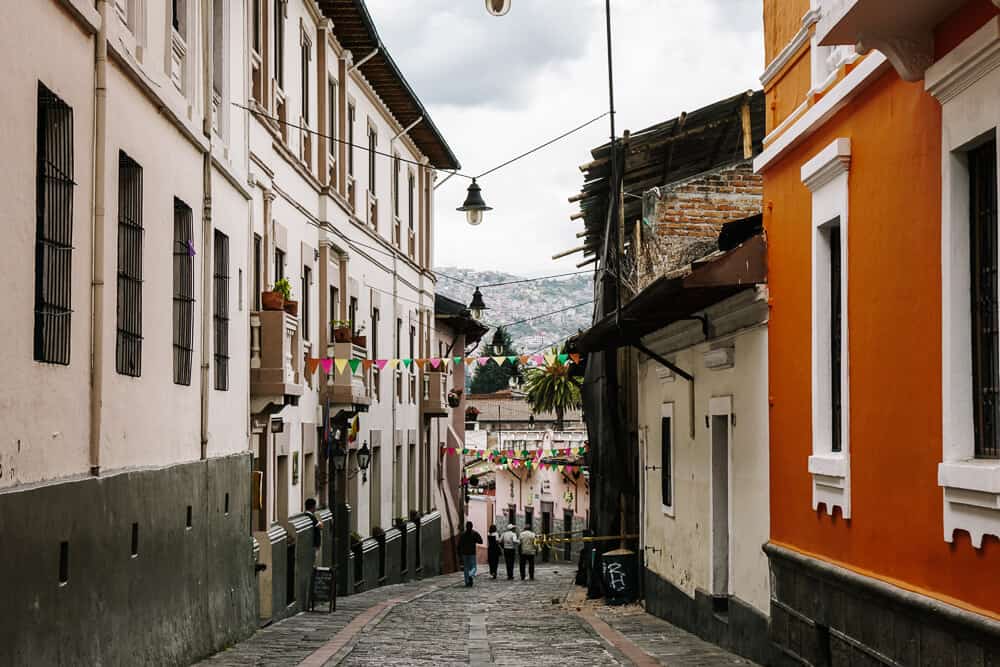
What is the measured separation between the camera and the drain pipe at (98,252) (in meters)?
10.2

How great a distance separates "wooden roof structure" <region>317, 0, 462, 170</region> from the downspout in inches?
381

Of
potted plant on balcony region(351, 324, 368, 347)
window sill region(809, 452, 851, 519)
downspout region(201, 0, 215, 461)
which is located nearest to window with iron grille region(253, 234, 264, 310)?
downspout region(201, 0, 215, 461)

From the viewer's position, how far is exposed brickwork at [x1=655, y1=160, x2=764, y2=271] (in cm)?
2170

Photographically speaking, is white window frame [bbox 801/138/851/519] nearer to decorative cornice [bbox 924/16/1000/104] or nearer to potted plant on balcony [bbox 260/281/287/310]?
decorative cornice [bbox 924/16/1000/104]

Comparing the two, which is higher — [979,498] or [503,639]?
[979,498]

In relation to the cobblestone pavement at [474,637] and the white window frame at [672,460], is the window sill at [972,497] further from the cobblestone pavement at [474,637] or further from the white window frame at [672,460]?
the white window frame at [672,460]

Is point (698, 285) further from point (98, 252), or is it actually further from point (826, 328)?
point (98, 252)

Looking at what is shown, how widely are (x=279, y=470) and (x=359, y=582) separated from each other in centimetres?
715

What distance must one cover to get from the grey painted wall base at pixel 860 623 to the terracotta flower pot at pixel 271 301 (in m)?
8.41

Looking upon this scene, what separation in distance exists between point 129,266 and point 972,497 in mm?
7124

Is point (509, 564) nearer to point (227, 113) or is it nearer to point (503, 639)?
point (503, 639)

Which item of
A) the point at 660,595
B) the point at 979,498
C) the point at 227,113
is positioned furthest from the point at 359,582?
the point at 979,498

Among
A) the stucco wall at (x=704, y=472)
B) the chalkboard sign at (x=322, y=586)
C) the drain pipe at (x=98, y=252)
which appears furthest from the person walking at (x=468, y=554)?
the drain pipe at (x=98, y=252)

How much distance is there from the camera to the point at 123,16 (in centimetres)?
1154
